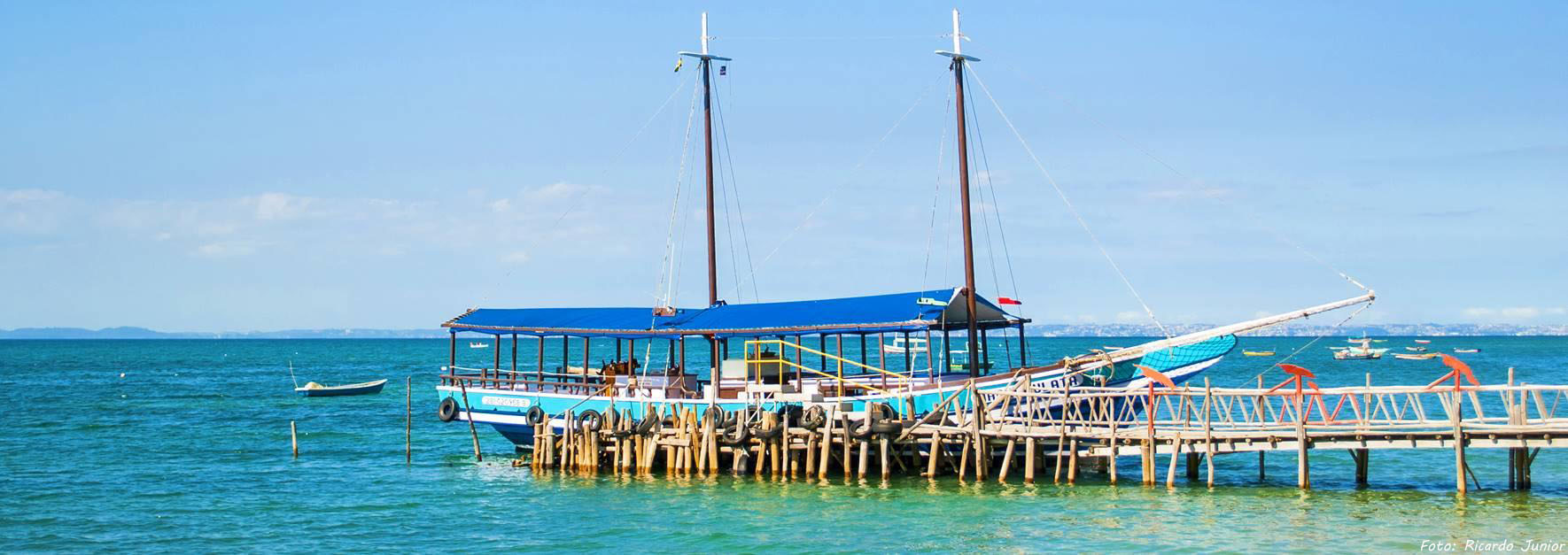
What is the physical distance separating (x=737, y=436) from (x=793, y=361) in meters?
6.18

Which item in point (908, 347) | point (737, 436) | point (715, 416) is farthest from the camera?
point (908, 347)

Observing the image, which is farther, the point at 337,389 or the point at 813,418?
the point at 337,389

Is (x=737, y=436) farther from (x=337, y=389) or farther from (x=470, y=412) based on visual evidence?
(x=337, y=389)

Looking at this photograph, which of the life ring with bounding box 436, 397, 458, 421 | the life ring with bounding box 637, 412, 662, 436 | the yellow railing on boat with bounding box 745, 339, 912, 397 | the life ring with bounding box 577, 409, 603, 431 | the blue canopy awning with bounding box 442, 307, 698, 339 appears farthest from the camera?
the life ring with bounding box 436, 397, 458, 421

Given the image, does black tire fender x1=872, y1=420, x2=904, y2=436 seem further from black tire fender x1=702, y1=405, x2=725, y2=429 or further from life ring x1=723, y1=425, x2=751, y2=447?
black tire fender x1=702, y1=405, x2=725, y2=429

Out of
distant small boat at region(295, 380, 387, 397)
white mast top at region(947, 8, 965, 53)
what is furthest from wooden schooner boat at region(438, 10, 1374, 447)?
distant small boat at region(295, 380, 387, 397)

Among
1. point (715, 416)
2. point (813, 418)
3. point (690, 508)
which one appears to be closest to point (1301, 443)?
point (813, 418)

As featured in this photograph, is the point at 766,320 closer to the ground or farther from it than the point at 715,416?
farther from it

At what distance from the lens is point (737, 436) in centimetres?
3591

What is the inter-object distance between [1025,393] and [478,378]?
1881 centimetres

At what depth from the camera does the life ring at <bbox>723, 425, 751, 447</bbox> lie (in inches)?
1411

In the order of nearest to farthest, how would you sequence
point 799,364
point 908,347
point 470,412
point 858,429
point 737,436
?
point 858,429 < point 737,436 < point 799,364 < point 908,347 < point 470,412

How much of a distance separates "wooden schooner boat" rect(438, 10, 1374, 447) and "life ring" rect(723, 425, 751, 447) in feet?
3.39

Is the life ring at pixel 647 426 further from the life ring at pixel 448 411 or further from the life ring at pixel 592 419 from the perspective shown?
the life ring at pixel 448 411
